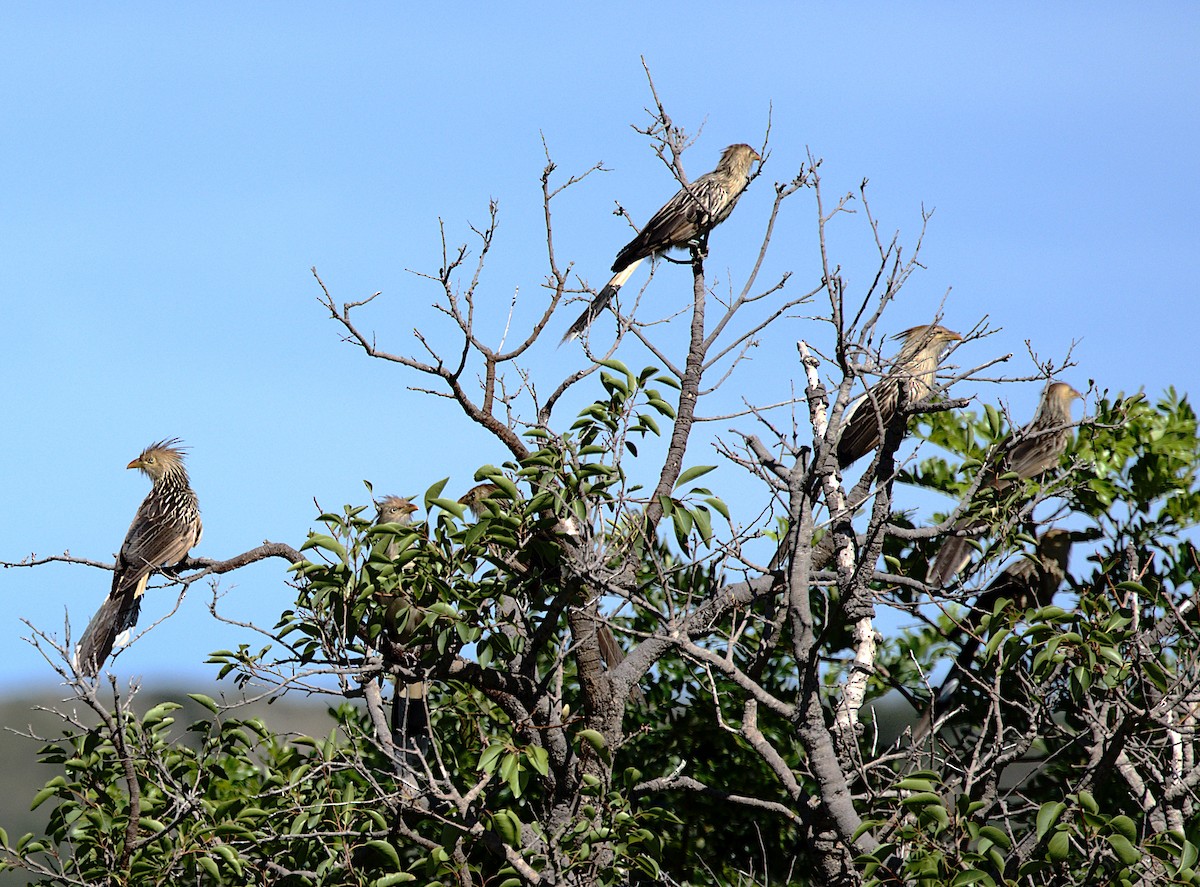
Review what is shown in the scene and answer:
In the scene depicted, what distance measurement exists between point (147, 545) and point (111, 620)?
55cm

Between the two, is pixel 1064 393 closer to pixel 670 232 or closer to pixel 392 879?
pixel 670 232

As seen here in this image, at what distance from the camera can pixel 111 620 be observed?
7.27m

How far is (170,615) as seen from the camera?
5465 mm

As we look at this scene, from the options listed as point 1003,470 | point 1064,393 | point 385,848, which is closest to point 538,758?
point 385,848

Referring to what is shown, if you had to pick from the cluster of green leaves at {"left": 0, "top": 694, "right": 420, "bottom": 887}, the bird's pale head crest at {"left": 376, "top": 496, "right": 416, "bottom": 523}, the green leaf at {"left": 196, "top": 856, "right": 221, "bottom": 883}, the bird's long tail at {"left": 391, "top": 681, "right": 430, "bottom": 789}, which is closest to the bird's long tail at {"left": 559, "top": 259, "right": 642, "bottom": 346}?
the bird's pale head crest at {"left": 376, "top": 496, "right": 416, "bottom": 523}

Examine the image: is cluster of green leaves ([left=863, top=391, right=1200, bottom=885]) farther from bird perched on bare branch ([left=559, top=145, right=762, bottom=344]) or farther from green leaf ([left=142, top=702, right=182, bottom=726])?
green leaf ([left=142, top=702, right=182, bottom=726])

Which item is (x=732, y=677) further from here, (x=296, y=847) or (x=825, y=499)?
(x=296, y=847)

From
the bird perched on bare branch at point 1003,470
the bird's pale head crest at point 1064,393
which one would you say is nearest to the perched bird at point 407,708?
the bird perched on bare branch at point 1003,470

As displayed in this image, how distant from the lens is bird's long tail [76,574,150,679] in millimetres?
7094

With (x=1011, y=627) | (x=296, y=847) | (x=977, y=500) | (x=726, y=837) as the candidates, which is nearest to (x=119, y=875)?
(x=296, y=847)

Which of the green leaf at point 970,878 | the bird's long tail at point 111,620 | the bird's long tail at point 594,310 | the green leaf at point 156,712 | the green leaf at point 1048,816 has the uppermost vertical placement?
the bird's long tail at point 594,310

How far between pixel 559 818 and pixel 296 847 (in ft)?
3.56

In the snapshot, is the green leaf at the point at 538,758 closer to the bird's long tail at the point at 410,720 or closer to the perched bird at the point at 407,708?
the perched bird at the point at 407,708

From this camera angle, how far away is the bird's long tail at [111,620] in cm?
709
